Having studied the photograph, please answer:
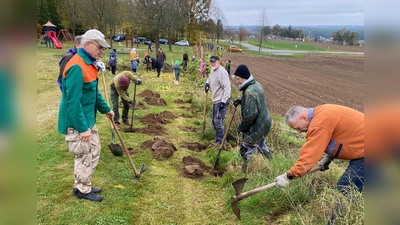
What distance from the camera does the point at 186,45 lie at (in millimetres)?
41531

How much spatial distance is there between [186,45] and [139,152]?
36842 mm

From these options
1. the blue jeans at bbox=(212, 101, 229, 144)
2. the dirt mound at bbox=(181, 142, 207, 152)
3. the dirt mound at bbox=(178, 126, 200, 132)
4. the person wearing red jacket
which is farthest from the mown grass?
the dirt mound at bbox=(178, 126, 200, 132)

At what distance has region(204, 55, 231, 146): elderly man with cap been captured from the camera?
6461 millimetres

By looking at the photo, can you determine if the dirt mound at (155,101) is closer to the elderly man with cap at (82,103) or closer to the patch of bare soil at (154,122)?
the patch of bare soil at (154,122)

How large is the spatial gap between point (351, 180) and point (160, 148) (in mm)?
3790

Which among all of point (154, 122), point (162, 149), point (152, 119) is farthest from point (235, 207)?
point (152, 119)

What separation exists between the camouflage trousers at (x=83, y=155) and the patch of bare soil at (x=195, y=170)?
176 centimetres

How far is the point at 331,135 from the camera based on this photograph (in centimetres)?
298

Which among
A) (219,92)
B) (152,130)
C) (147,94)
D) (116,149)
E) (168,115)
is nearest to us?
(116,149)

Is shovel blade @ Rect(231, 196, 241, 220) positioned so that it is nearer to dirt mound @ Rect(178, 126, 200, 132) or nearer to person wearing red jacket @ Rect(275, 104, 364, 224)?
person wearing red jacket @ Rect(275, 104, 364, 224)

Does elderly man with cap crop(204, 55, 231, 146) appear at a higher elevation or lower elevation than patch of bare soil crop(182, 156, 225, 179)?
higher

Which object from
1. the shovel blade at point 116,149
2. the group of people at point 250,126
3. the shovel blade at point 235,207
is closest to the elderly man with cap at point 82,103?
the group of people at point 250,126

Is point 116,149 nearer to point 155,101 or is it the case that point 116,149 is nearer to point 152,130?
point 152,130

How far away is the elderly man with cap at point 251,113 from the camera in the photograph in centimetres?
467
